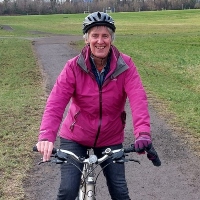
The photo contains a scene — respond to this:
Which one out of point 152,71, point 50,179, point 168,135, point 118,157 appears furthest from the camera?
point 152,71

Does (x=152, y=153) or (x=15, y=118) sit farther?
(x=15, y=118)

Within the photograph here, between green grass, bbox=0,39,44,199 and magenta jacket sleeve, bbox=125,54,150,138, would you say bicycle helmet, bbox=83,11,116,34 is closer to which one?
magenta jacket sleeve, bbox=125,54,150,138

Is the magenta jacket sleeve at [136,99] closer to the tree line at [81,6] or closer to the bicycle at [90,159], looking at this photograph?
the bicycle at [90,159]

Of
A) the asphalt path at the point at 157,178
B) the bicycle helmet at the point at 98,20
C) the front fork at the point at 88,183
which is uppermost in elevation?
the bicycle helmet at the point at 98,20

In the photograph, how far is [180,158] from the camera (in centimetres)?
660

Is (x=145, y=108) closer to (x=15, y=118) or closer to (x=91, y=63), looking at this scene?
(x=91, y=63)

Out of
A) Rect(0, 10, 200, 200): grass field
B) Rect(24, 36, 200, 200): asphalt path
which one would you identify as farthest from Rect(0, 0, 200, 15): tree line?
Rect(24, 36, 200, 200): asphalt path

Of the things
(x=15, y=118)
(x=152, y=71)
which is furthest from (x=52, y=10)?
(x=15, y=118)

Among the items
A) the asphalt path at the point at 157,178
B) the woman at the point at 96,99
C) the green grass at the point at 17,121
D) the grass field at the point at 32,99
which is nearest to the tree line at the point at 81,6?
the grass field at the point at 32,99

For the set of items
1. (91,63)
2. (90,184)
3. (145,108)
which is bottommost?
(90,184)

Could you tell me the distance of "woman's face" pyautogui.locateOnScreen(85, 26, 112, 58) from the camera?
3.42 metres

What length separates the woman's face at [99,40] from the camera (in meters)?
3.42

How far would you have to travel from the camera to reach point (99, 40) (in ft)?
11.3

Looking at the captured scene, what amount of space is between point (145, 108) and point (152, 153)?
419 mm
